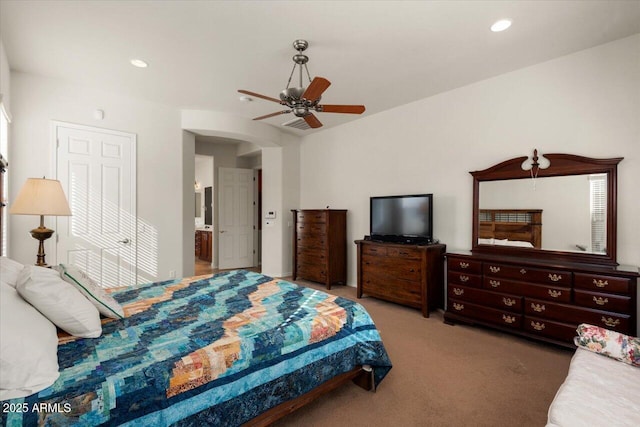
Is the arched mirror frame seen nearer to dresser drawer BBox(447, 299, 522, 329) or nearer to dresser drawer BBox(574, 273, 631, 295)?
dresser drawer BBox(574, 273, 631, 295)

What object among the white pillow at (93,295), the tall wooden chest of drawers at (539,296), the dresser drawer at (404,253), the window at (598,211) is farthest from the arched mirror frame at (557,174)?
the white pillow at (93,295)

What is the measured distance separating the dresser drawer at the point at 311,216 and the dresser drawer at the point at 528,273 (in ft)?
8.40

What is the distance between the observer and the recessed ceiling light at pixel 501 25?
8.01 ft

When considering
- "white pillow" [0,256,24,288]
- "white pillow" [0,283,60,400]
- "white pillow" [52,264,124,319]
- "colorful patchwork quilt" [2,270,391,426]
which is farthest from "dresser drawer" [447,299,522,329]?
"white pillow" [0,256,24,288]

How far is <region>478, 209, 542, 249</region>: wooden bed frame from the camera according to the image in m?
3.15

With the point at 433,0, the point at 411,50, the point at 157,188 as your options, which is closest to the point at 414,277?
the point at 411,50

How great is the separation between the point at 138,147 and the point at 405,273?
4068 mm

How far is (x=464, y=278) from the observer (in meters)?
3.26

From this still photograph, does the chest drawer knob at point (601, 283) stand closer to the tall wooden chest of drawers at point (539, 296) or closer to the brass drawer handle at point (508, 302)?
the tall wooden chest of drawers at point (539, 296)

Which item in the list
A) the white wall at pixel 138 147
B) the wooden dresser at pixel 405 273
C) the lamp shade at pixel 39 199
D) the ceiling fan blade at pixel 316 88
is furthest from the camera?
the wooden dresser at pixel 405 273

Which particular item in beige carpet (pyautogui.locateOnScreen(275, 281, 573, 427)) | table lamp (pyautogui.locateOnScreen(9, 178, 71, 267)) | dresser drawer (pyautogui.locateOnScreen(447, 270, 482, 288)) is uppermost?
table lamp (pyautogui.locateOnScreen(9, 178, 71, 267))

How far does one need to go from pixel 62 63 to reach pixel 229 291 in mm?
3103

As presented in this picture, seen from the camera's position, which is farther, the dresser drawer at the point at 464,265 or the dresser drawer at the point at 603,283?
the dresser drawer at the point at 464,265

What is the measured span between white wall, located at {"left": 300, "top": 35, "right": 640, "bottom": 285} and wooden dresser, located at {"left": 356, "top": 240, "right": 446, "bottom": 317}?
1.68ft
